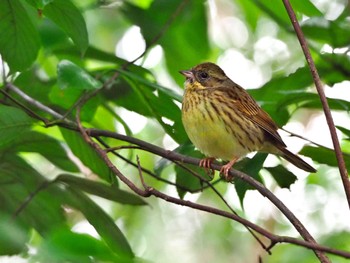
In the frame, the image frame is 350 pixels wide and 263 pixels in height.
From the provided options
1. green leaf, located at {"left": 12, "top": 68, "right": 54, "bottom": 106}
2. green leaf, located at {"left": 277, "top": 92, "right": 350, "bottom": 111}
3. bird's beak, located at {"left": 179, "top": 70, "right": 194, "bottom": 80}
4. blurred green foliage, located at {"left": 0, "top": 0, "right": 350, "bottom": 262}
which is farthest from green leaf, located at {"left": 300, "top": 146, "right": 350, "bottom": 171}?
green leaf, located at {"left": 12, "top": 68, "right": 54, "bottom": 106}

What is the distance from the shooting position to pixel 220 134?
3.76 meters

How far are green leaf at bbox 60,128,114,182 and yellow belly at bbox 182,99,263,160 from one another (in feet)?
1.79

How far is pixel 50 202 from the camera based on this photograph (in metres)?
2.95

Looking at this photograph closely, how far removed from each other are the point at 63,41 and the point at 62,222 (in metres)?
1.27

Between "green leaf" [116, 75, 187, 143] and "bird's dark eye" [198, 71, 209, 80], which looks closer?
"green leaf" [116, 75, 187, 143]

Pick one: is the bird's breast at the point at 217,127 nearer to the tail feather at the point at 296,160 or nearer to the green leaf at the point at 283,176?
the tail feather at the point at 296,160

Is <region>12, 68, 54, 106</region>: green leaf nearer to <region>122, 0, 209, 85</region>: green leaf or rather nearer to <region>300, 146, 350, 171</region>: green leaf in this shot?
<region>122, 0, 209, 85</region>: green leaf

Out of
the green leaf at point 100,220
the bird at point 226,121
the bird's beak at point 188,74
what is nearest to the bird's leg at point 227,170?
the bird at point 226,121

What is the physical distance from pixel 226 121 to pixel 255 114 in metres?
0.17

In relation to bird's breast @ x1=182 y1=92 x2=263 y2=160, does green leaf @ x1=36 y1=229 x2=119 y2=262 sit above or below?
below

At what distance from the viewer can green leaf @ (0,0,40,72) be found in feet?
9.16

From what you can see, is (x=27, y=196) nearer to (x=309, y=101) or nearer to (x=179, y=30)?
(x=309, y=101)

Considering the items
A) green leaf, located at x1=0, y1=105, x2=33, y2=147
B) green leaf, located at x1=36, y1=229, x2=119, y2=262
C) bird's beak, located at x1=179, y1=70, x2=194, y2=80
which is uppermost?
bird's beak, located at x1=179, y1=70, x2=194, y2=80

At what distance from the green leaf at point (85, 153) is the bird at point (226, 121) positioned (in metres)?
0.58
